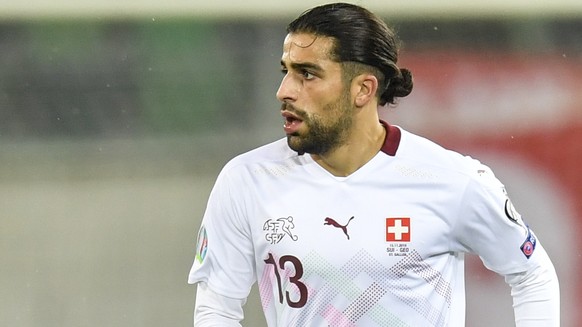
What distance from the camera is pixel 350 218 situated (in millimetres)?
2359

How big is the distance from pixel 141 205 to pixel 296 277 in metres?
1.48

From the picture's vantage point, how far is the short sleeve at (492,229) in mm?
2365

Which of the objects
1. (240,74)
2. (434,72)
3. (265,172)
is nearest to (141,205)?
(240,74)

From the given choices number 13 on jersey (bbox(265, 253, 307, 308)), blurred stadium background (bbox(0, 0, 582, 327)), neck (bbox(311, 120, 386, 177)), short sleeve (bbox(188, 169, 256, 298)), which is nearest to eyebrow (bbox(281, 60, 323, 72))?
neck (bbox(311, 120, 386, 177))

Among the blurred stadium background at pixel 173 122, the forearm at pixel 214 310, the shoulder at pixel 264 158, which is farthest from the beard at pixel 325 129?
the blurred stadium background at pixel 173 122

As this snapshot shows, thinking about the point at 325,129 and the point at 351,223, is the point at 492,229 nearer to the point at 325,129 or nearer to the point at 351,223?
the point at 351,223

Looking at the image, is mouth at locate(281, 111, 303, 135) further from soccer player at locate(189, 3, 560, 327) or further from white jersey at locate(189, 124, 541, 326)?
white jersey at locate(189, 124, 541, 326)

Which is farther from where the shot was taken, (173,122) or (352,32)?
(173,122)

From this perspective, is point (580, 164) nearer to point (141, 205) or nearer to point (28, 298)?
point (141, 205)

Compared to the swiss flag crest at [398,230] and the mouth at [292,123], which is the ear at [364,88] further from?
the swiss flag crest at [398,230]

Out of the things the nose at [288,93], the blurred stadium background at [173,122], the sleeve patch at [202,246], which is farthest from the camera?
the blurred stadium background at [173,122]

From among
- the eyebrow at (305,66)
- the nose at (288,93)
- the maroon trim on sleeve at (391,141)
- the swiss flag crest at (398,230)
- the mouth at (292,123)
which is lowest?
the swiss flag crest at (398,230)

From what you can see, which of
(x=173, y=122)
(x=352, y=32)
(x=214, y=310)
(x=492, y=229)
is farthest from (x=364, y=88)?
(x=173, y=122)

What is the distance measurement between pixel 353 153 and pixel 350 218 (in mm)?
148
